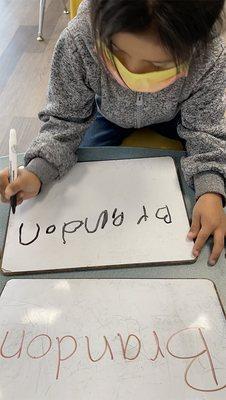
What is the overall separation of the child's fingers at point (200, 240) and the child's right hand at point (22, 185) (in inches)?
9.6

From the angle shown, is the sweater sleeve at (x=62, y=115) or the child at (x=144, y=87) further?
the sweater sleeve at (x=62, y=115)

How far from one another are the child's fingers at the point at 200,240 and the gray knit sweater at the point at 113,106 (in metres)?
0.07

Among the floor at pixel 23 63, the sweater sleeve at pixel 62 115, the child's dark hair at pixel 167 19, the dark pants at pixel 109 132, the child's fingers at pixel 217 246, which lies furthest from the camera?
the floor at pixel 23 63

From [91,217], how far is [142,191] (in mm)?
88

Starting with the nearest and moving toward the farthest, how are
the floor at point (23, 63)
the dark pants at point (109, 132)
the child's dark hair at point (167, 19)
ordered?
the child's dark hair at point (167, 19)
the dark pants at point (109, 132)
the floor at point (23, 63)

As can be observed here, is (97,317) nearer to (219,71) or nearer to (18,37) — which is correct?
(219,71)

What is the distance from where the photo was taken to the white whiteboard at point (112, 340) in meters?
0.36

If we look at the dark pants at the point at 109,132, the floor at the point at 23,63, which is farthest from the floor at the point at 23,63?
the dark pants at the point at 109,132

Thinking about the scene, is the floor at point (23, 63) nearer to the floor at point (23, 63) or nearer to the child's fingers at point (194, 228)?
the floor at point (23, 63)

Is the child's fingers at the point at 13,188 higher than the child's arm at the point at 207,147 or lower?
lower

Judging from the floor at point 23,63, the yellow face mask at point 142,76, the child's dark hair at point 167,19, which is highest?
the child's dark hair at point 167,19

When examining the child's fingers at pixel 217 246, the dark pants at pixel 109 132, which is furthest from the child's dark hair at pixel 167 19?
the dark pants at pixel 109 132

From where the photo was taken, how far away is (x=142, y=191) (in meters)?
0.54

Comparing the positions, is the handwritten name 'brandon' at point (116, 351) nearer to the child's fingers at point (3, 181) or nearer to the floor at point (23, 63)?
the child's fingers at point (3, 181)
